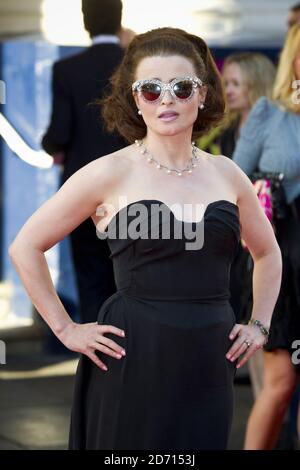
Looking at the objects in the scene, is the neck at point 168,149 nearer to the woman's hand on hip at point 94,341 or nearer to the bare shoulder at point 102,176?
the bare shoulder at point 102,176

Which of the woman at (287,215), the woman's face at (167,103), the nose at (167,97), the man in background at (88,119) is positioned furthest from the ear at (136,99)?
the man in background at (88,119)

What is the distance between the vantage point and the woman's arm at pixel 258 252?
3117 mm

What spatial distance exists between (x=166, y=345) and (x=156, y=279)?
167 millimetres

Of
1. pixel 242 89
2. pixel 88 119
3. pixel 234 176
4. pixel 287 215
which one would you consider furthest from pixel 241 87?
pixel 234 176

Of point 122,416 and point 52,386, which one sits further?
point 52,386

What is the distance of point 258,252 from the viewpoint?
3.27m

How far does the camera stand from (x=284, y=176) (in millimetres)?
4484

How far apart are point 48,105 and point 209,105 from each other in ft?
13.7

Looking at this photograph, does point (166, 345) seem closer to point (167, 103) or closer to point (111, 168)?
point (111, 168)

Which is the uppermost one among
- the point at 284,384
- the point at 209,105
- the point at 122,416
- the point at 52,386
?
the point at 209,105

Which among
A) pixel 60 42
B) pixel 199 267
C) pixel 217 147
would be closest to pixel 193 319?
pixel 199 267

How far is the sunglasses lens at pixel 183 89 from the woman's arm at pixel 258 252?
279 millimetres

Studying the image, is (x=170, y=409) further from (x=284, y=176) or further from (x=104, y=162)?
(x=284, y=176)

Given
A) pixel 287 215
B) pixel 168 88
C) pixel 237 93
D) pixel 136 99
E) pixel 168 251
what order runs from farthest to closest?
pixel 237 93 → pixel 287 215 → pixel 136 99 → pixel 168 88 → pixel 168 251
